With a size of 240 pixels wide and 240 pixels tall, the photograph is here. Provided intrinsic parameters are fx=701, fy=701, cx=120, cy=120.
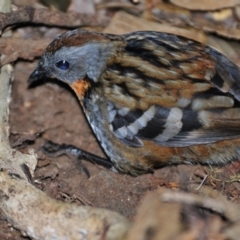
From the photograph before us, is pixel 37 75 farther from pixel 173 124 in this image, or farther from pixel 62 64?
pixel 173 124

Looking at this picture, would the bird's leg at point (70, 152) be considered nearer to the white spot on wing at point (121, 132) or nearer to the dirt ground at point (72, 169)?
the dirt ground at point (72, 169)

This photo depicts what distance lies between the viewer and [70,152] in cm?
672

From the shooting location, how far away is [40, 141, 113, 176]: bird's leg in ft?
21.6

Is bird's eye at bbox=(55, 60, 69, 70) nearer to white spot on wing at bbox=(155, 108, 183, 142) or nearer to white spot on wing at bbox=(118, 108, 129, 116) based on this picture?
white spot on wing at bbox=(118, 108, 129, 116)

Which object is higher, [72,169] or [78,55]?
[78,55]

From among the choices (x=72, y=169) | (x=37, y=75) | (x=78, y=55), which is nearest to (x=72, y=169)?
(x=72, y=169)

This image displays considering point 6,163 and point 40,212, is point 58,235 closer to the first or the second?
point 40,212

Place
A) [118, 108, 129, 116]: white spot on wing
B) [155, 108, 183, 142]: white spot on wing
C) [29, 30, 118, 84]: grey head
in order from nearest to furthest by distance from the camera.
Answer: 1. [155, 108, 183, 142]: white spot on wing
2. [118, 108, 129, 116]: white spot on wing
3. [29, 30, 118, 84]: grey head

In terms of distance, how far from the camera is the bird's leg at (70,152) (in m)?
6.60

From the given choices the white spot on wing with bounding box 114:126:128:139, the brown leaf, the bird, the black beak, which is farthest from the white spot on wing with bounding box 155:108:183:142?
the brown leaf

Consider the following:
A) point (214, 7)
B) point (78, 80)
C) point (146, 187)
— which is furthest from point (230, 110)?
Result: point (214, 7)

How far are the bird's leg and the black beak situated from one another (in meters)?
0.63

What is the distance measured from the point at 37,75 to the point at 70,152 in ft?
2.63

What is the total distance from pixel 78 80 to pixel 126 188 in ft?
3.63
